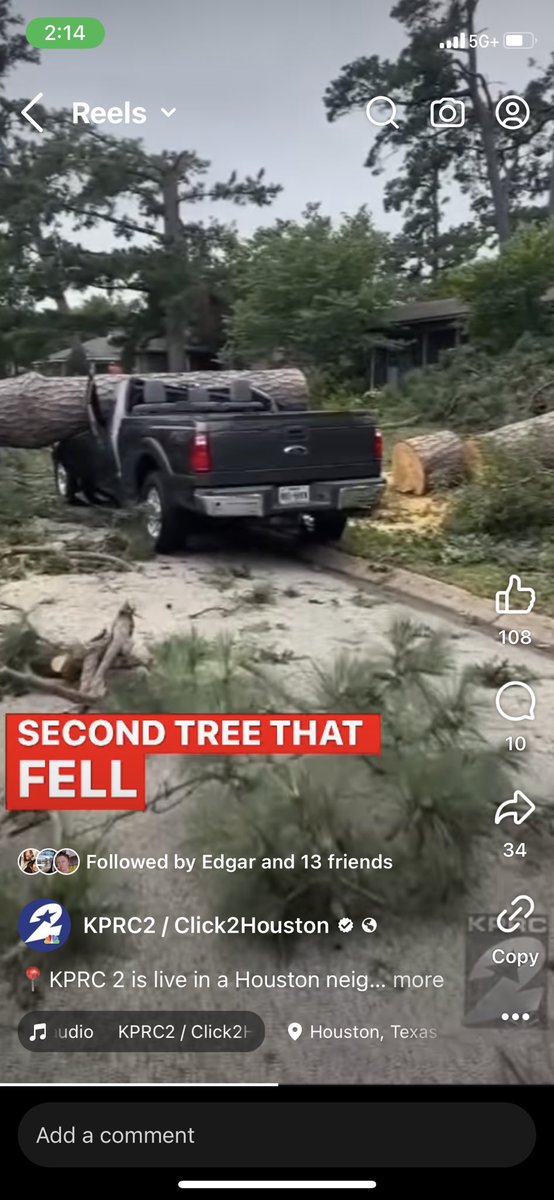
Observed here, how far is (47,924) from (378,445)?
5.12 ft

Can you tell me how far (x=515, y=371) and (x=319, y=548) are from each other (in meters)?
1.62

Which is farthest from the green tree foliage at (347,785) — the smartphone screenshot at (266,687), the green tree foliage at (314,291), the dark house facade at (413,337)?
the dark house facade at (413,337)

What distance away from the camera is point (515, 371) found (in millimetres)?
3840

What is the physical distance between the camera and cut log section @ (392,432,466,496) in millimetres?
2902

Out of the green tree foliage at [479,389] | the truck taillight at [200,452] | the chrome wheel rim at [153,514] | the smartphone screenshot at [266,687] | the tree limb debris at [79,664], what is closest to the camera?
the smartphone screenshot at [266,687]

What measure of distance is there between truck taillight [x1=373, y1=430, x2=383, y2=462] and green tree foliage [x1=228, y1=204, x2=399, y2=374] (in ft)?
0.89

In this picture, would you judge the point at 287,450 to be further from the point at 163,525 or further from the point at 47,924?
the point at 47,924

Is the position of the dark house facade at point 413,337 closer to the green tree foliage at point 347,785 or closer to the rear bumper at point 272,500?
the rear bumper at point 272,500

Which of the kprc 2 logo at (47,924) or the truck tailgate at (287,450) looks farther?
the truck tailgate at (287,450)

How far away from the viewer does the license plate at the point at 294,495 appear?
100 inches

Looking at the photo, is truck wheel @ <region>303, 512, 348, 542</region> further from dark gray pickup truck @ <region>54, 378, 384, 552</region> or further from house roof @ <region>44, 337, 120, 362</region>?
house roof @ <region>44, 337, 120, 362</region>

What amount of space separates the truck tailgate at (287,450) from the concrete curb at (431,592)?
0.21 metres
